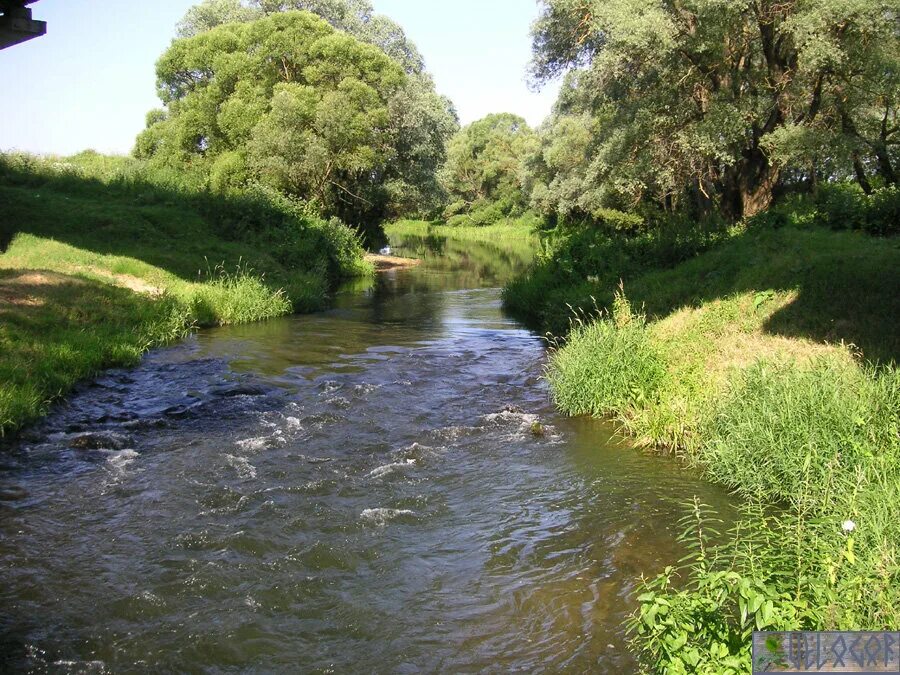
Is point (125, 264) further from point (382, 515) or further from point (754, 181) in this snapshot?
point (754, 181)

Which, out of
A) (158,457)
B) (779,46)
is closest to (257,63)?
(779,46)

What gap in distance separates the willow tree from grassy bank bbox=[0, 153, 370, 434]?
10.5 meters

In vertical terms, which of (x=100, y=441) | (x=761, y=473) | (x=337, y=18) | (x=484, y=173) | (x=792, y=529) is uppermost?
(x=337, y=18)

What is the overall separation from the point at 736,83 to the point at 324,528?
1604cm

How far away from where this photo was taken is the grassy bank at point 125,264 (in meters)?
13.1

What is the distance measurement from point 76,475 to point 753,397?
8012 millimetres

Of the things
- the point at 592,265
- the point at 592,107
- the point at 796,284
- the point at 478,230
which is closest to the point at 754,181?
the point at 592,265

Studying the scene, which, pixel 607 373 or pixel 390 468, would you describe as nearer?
pixel 390 468

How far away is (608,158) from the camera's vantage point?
68.0ft

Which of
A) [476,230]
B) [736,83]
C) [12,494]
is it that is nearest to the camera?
[12,494]

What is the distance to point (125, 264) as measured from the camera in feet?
64.5

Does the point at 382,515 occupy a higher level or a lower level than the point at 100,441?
lower

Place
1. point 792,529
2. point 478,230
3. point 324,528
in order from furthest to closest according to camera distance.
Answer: point 478,230, point 324,528, point 792,529

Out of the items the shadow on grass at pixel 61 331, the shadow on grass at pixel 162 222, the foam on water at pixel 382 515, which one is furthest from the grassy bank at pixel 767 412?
the shadow on grass at pixel 162 222
